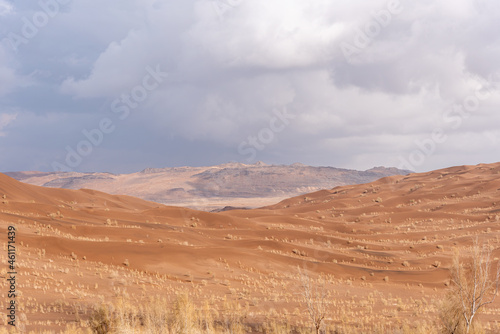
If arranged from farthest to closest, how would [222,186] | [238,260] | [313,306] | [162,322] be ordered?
[222,186]
[238,260]
[313,306]
[162,322]

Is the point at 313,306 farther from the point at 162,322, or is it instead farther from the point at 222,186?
the point at 222,186

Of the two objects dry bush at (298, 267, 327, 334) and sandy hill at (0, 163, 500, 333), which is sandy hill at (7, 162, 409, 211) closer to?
sandy hill at (0, 163, 500, 333)

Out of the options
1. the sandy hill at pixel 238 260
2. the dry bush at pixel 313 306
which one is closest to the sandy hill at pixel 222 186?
the sandy hill at pixel 238 260

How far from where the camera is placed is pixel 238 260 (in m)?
31.8

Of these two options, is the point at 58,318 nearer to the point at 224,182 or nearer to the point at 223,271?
the point at 223,271

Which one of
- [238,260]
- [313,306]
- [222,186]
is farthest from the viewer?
[222,186]

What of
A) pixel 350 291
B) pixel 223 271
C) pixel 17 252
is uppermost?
pixel 17 252

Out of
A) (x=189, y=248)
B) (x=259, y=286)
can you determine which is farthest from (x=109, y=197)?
A: (x=259, y=286)

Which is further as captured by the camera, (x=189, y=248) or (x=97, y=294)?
(x=189, y=248)

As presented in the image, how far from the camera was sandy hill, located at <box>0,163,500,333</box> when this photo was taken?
62.6 feet

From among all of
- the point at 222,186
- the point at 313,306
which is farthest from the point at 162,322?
the point at 222,186

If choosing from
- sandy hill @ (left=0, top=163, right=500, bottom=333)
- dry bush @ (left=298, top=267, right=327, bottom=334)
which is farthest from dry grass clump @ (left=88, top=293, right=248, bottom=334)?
dry bush @ (left=298, top=267, right=327, bottom=334)

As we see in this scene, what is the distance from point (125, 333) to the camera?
11.7 meters

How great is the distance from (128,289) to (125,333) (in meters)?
10.2
